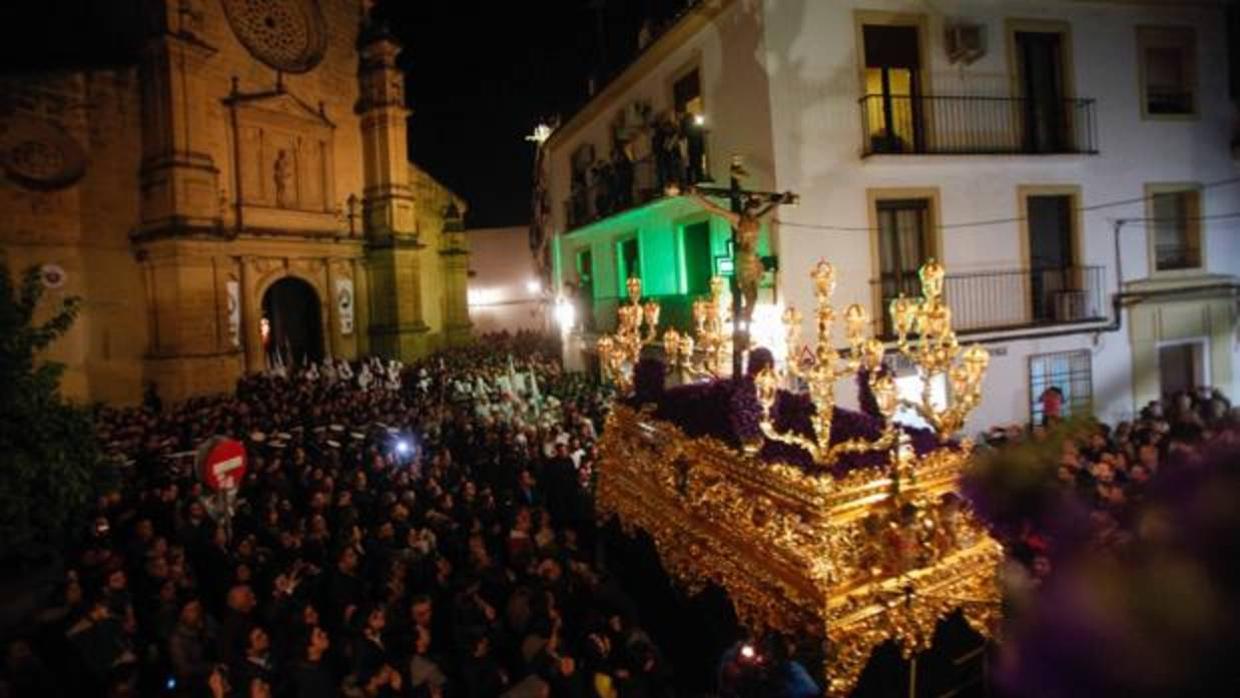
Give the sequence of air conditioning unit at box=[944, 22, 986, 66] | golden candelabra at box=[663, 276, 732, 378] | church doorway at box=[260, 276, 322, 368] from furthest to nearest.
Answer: church doorway at box=[260, 276, 322, 368] < air conditioning unit at box=[944, 22, 986, 66] < golden candelabra at box=[663, 276, 732, 378]

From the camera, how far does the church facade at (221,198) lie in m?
20.3

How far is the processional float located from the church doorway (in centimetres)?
2143

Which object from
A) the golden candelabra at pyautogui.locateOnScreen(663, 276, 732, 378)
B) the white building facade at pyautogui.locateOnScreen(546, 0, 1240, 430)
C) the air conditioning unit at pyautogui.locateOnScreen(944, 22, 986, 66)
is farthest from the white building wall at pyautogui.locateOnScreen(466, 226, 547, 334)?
the golden candelabra at pyautogui.locateOnScreen(663, 276, 732, 378)

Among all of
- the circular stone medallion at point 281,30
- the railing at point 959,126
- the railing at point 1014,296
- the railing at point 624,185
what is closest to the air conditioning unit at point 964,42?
the railing at point 959,126

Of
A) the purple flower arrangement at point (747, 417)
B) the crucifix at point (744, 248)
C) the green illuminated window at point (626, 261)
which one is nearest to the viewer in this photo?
the purple flower arrangement at point (747, 417)

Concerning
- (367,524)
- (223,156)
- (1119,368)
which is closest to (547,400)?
(367,524)

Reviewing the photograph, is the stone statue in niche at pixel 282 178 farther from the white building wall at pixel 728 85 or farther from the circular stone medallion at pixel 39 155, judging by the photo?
the white building wall at pixel 728 85

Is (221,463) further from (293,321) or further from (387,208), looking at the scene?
(387,208)

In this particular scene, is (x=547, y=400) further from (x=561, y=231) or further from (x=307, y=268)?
(x=307, y=268)

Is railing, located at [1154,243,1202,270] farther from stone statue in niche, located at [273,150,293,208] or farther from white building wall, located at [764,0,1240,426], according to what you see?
stone statue in niche, located at [273,150,293,208]

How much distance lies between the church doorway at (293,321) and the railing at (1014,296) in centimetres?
1885

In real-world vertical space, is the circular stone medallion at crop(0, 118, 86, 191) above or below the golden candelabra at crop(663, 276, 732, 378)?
above

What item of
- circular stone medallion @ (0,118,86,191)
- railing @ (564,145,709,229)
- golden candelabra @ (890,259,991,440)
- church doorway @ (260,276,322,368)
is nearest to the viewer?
golden candelabra @ (890,259,991,440)

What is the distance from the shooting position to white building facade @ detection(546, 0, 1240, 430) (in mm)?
12844
